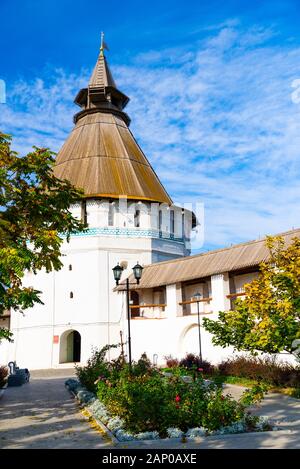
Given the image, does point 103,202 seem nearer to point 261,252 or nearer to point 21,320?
point 21,320

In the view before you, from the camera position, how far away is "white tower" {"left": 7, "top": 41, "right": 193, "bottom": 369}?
2836cm

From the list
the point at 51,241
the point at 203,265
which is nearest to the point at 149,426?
the point at 51,241

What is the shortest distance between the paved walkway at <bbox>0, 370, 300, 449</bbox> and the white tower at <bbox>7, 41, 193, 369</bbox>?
512 inches

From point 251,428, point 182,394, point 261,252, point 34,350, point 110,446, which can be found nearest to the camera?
point 110,446

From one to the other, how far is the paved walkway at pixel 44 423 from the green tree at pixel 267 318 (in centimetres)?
341

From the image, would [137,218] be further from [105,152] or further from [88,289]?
[88,289]

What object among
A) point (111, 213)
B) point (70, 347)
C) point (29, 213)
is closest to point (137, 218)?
point (111, 213)

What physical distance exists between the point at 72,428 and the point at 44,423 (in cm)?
109

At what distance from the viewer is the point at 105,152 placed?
3278cm

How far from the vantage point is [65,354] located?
2930 centimetres

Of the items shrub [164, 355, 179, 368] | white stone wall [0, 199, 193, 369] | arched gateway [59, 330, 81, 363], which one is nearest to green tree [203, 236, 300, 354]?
shrub [164, 355, 179, 368]

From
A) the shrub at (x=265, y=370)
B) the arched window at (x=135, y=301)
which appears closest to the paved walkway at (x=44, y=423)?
the shrub at (x=265, y=370)

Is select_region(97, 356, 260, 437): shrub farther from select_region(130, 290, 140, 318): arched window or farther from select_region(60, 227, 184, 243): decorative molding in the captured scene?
select_region(60, 227, 184, 243): decorative molding

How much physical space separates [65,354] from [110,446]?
22.7m
